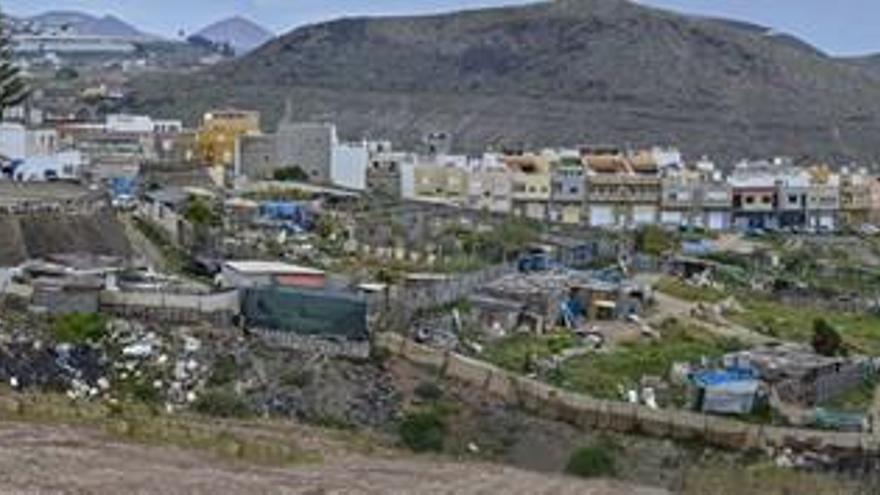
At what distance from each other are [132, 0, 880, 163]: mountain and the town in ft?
102

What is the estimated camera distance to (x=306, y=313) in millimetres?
23219

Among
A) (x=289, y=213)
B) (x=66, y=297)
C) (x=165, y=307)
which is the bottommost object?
(x=165, y=307)

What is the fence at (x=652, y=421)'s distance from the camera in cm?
2097

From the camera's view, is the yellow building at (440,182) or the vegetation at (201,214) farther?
the yellow building at (440,182)

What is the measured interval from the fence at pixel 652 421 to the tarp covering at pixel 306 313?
1.60 meters

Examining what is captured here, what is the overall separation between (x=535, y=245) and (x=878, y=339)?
9473 mm

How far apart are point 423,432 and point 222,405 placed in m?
2.20

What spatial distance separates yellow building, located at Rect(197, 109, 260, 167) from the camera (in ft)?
168

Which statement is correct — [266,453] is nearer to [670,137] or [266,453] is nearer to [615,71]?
[670,137]

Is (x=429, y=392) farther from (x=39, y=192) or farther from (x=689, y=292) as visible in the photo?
(x=39, y=192)

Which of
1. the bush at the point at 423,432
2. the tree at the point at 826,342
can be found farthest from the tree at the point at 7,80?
the bush at the point at 423,432

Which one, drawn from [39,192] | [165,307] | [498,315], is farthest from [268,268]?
[39,192]

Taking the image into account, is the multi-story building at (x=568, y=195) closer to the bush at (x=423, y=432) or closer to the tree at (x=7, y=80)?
the tree at (x=7, y=80)

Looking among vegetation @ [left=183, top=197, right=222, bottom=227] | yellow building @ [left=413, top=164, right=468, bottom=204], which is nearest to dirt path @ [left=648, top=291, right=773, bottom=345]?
vegetation @ [left=183, top=197, right=222, bottom=227]
